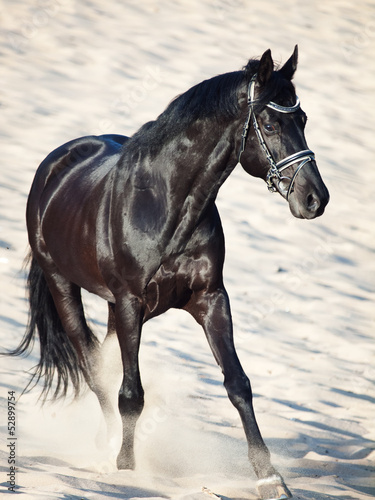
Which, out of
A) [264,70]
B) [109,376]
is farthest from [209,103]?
[109,376]

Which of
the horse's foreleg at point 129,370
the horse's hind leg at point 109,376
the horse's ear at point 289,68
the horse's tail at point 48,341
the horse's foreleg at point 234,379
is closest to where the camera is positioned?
the horse's foreleg at point 234,379

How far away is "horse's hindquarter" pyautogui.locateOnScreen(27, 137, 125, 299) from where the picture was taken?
421cm

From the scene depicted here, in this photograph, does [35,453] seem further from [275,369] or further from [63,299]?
[275,369]

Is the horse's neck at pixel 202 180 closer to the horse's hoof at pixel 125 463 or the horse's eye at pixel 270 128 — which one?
the horse's eye at pixel 270 128

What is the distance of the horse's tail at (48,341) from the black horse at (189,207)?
2.07 ft

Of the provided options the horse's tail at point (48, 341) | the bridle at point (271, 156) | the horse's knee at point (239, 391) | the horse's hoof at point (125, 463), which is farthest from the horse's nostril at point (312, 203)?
the horse's tail at point (48, 341)

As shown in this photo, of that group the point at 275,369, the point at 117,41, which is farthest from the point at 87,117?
the point at 275,369

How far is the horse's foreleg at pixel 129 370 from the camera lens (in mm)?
3893

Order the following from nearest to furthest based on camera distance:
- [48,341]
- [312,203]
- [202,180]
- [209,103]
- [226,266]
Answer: [312,203] < [209,103] < [202,180] < [48,341] < [226,266]

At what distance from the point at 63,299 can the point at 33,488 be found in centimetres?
188

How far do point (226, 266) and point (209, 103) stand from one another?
410 cm

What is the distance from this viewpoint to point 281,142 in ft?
11.3

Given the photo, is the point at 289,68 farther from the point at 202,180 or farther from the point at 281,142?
the point at 202,180

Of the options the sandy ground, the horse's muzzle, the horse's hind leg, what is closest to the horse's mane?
the horse's muzzle
